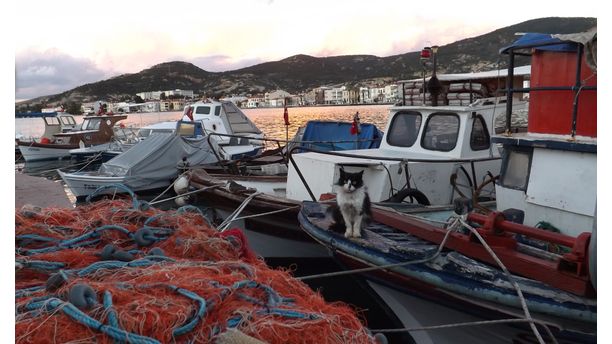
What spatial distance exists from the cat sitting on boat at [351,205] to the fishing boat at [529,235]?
13cm

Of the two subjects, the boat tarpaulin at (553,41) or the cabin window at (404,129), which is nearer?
the boat tarpaulin at (553,41)

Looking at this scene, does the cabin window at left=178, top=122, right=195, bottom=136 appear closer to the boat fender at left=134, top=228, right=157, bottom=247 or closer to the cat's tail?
the cat's tail

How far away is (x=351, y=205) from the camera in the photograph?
529 centimetres

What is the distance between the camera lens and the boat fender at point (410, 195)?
733cm

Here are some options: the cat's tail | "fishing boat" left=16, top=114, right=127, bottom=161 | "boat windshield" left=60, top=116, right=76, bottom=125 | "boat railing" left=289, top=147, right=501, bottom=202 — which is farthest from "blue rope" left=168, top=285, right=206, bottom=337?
"boat windshield" left=60, top=116, right=76, bottom=125

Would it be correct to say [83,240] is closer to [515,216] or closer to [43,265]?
[43,265]

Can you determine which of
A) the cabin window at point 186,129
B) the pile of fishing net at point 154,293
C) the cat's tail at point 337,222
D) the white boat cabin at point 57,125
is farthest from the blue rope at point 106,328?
the white boat cabin at point 57,125

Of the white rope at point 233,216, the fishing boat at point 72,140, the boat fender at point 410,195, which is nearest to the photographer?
the white rope at point 233,216

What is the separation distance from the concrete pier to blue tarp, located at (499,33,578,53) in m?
7.64

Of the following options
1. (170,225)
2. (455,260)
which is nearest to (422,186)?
(455,260)

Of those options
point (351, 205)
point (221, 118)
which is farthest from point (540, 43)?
point (221, 118)

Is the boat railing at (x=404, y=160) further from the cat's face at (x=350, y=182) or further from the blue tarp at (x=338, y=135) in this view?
the blue tarp at (x=338, y=135)

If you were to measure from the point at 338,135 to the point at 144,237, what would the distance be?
10137 mm

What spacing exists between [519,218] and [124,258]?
413cm
